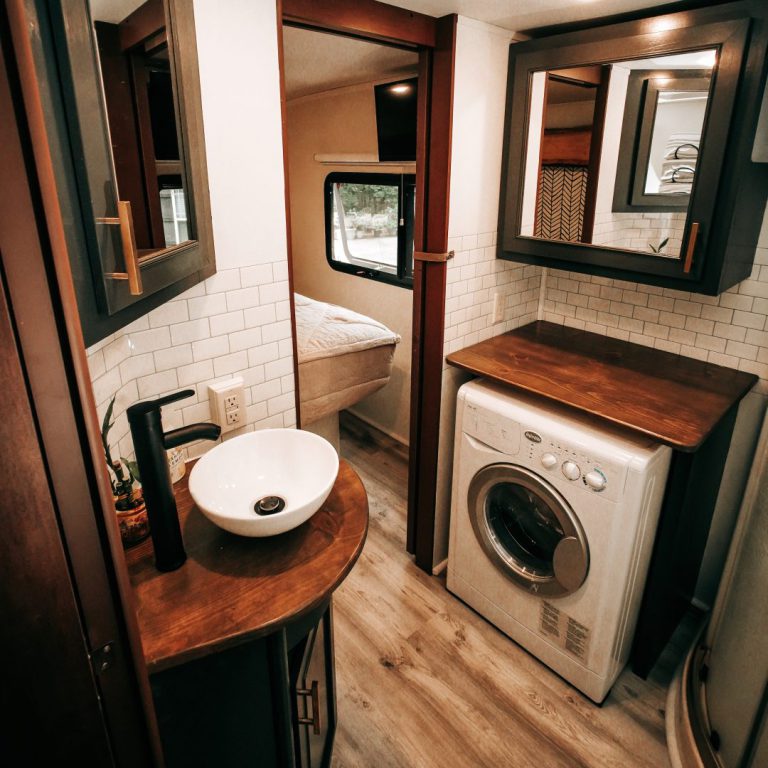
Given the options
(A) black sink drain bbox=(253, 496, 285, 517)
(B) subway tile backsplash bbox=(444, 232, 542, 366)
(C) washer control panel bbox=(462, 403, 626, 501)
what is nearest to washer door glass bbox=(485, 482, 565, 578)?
(C) washer control panel bbox=(462, 403, 626, 501)

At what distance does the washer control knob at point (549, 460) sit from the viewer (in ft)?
6.08

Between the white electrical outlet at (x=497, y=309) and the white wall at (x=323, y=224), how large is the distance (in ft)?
3.87

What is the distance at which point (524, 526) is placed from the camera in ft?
6.92

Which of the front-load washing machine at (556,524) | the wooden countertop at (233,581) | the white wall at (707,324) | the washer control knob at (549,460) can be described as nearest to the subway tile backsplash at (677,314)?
the white wall at (707,324)

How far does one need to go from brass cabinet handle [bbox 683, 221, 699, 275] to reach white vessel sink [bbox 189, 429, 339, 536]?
1.25 metres

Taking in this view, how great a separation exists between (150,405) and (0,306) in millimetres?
679

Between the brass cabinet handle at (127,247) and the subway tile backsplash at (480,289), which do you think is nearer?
the brass cabinet handle at (127,247)

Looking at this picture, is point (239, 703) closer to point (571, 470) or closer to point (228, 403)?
point (228, 403)

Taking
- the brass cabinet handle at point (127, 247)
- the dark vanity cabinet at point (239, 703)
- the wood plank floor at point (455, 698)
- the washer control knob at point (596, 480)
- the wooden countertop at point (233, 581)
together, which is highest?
the brass cabinet handle at point (127, 247)

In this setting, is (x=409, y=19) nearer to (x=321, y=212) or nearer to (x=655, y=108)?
(x=655, y=108)

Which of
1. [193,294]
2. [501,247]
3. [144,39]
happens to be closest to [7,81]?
[144,39]

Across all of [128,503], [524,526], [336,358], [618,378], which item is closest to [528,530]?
[524,526]

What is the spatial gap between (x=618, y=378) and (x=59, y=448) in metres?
1.95

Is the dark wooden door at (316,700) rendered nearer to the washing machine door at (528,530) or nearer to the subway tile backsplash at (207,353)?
the subway tile backsplash at (207,353)
